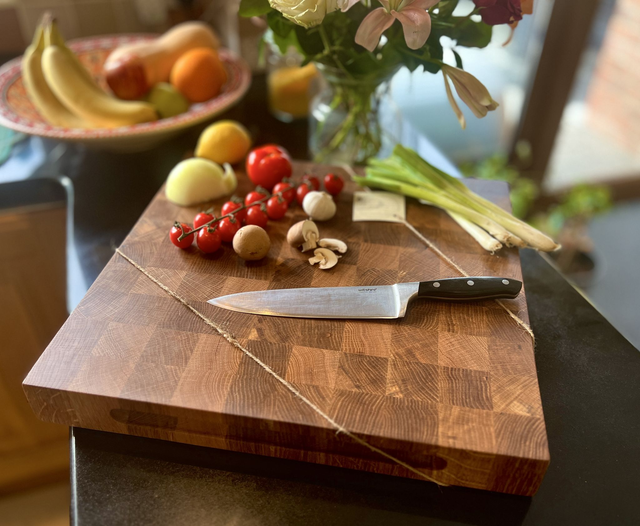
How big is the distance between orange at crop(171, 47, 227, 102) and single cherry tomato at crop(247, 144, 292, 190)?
298 millimetres

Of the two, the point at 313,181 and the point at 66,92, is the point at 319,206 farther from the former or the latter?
the point at 66,92

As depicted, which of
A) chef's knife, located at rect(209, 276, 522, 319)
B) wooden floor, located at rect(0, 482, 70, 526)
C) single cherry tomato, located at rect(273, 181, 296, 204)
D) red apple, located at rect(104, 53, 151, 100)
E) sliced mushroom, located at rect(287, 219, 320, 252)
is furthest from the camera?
wooden floor, located at rect(0, 482, 70, 526)

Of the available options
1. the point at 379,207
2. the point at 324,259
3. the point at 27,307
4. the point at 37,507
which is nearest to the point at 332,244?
the point at 324,259

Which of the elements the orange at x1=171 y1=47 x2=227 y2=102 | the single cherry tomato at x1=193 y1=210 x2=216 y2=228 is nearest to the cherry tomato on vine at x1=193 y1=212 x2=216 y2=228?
the single cherry tomato at x1=193 y1=210 x2=216 y2=228

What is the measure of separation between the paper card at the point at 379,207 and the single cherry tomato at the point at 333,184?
3 centimetres

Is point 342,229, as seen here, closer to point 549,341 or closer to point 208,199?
point 208,199

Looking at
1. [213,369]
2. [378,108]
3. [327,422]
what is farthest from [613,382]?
[378,108]

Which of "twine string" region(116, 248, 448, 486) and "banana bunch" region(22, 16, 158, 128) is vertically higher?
"banana bunch" region(22, 16, 158, 128)

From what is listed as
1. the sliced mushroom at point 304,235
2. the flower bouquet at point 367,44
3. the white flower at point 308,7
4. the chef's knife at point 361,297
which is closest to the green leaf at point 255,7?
the flower bouquet at point 367,44

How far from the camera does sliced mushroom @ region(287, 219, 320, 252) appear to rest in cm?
81

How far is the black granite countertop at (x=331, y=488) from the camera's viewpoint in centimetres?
59

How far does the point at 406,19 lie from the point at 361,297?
39 centimetres

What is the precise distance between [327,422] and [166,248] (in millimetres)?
400

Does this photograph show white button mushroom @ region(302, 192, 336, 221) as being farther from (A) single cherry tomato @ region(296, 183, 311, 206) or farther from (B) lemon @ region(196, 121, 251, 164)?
(B) lemon @ region(196, 121, 251, 164)
